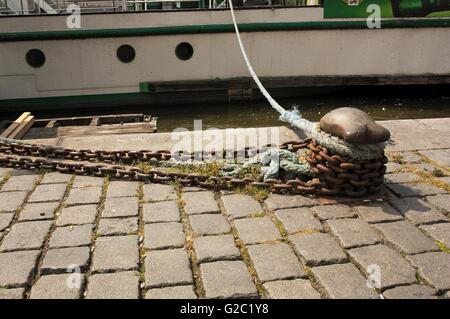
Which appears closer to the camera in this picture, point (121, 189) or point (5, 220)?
point (5, 220)

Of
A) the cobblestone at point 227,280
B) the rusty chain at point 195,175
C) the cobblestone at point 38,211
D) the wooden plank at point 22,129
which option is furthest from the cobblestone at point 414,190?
the wooden plank at point 22,129

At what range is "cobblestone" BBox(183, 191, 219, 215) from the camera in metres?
3.25

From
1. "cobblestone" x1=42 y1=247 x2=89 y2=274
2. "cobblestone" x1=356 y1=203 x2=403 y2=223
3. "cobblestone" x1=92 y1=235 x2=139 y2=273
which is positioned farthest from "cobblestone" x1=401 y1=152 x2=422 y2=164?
"cobblestone" x1=42 y1=247 x2=89 y2=274

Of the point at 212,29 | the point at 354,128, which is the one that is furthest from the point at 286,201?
the point at 212,29

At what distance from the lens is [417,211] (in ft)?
10.6

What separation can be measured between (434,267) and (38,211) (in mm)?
2434

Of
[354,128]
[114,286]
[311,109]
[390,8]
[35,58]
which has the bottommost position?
[311,109]

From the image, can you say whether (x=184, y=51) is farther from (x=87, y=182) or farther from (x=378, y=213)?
(x=378, y=213)

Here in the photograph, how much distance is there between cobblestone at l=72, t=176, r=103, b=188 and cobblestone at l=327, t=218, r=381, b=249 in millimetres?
1733

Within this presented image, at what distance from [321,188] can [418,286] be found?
109 cm

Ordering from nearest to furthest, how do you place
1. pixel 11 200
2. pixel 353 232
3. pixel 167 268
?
pixel 167 268 → pixel 353 232 → pixel 11 200

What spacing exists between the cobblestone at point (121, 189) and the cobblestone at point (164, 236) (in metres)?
0.53

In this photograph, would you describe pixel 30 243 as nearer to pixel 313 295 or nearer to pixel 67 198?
pixel 67 198

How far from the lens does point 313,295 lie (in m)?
2.37
